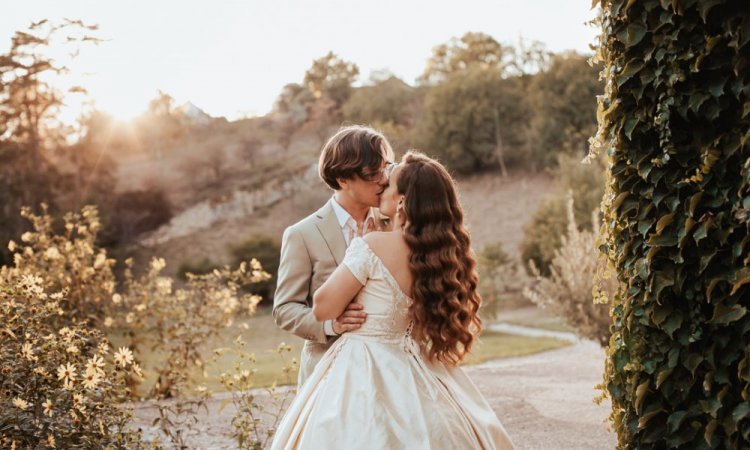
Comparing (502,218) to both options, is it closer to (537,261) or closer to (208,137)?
(537,261)

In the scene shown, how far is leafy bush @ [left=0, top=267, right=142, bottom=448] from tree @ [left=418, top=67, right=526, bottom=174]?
3405 cm

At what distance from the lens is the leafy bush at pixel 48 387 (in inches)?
173

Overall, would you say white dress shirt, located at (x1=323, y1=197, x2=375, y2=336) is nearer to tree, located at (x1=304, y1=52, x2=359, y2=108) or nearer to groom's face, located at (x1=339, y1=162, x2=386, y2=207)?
groom's face, located at (x1=339, y1=162, x2=386, y2=207)

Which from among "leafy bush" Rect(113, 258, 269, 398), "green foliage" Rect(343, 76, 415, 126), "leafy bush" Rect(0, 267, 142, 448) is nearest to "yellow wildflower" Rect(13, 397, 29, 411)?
"leafy bush" Rect(0, 267, 142, 448)

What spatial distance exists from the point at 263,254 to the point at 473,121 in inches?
624

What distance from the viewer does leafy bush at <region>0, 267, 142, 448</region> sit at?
4.39 metres

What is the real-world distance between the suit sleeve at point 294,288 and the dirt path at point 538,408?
2.44m

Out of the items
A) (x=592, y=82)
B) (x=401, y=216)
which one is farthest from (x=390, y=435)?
(x=592, y=82)

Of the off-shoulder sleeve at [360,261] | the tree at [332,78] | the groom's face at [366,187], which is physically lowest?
the off-shoulder sleeve at [360,261]

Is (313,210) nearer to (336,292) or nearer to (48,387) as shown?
(48,387)

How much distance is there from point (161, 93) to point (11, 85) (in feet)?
54.6

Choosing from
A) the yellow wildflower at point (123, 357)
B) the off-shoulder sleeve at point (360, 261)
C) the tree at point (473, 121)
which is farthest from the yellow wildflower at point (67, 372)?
the tree at point (473, 121)

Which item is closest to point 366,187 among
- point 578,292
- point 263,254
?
point 578,292

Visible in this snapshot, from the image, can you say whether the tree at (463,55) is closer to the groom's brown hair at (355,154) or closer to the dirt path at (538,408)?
the dirt path at (538,408)
